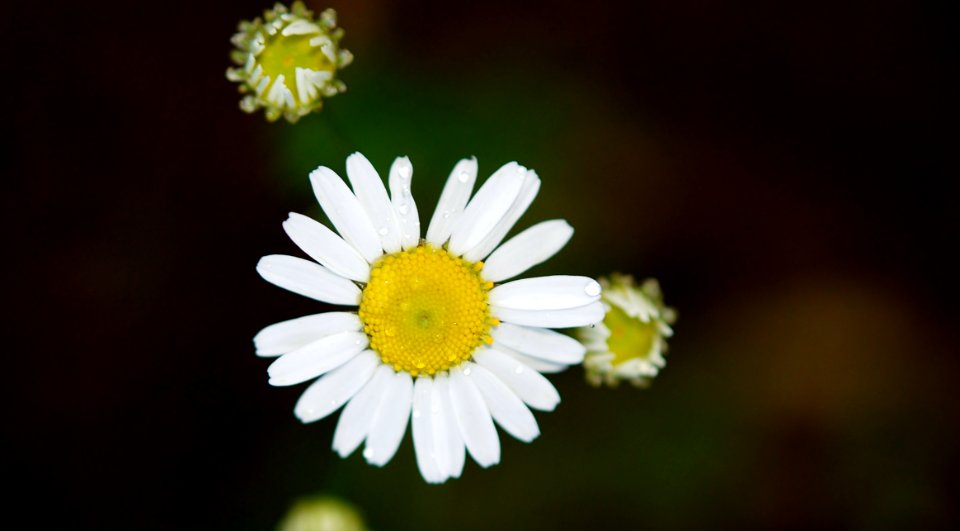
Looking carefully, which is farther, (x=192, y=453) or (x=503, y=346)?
(x=192, y=453)

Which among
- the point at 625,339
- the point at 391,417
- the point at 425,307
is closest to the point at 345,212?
the point at 425,307

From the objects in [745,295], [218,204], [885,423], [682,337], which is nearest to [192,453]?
[218,204]

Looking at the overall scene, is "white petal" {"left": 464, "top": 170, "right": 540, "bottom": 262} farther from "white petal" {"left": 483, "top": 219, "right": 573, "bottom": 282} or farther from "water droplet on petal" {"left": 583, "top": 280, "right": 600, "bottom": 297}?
"water droplet on petal" {"left": 583, "top": 280, "right": 600, "bottom": 297}

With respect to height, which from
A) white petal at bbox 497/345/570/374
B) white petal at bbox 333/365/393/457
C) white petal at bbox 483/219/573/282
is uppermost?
white petal at bbox 483/219/573/282

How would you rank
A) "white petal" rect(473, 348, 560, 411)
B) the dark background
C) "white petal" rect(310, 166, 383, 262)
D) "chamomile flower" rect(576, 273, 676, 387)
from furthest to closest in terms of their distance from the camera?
the dark background → "chamomile flower" rect(576, 273, 676, 387) → "white petal" rect(473, 348, 560, 411) → "white petal" rect(310, 166, 383, 262)

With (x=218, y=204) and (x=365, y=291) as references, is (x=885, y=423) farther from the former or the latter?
(x=218, y=204)

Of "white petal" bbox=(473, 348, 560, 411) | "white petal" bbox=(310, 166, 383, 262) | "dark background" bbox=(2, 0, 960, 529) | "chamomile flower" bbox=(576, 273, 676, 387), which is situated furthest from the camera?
"dark background" bbox=(2, 0, 960, 529)

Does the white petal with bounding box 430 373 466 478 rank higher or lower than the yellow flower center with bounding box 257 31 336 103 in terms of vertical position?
lower

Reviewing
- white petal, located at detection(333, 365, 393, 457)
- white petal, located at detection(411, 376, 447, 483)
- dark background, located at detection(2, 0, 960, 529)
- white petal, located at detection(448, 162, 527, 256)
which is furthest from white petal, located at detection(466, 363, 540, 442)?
dark background, located at detection(2, 0, 960, 529)
